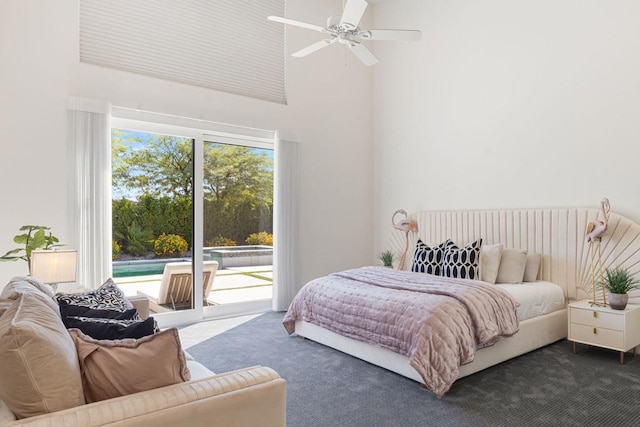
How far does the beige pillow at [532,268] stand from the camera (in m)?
4.25

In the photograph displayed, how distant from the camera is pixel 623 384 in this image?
9.65 feet

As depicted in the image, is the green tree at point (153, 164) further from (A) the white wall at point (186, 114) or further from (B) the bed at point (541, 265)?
(B) the bed at point (541, 265)

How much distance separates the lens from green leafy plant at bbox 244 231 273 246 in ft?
17.8

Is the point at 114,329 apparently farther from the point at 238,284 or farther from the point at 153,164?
the point at 238,284

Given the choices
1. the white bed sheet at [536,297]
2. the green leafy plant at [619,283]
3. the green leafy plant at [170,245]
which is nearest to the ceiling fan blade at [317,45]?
the green leafy plant at [170,245]

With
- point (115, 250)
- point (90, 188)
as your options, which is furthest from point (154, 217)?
point (90, 188)

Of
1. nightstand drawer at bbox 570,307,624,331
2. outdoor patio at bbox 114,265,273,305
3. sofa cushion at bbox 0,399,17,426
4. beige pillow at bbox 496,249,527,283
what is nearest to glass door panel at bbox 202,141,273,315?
outdoor patio at bbox 114,265,273,305

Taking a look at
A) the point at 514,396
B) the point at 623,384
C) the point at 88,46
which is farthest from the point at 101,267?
the point at 623,384

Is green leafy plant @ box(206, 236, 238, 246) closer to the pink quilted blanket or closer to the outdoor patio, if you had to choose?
the outdoor patio

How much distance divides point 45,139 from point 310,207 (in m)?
3.11

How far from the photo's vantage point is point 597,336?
11.3ft

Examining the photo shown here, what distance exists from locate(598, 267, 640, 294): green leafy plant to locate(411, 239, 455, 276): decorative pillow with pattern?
1411 millimetres

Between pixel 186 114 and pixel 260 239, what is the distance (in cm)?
179

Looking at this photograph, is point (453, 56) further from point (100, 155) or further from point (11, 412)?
point (11, 412)
